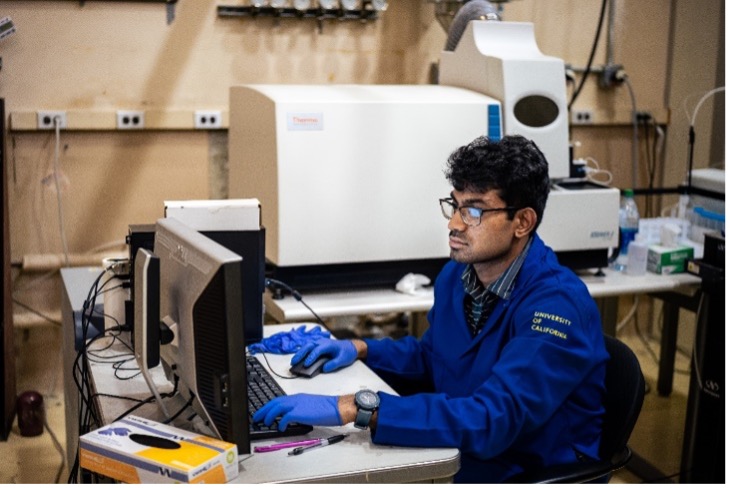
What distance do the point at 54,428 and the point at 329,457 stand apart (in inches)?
82.4

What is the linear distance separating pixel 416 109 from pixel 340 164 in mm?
281

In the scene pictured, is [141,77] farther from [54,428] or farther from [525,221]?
[525,221]

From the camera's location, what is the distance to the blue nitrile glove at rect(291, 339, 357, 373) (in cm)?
186

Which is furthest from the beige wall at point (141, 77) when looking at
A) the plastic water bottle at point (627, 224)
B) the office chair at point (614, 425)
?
the office chair at point (614, 425)

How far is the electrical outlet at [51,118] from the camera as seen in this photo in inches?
128

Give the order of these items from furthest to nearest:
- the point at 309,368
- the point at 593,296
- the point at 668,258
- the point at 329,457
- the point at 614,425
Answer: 1. the point at 668,258
2. the point at 593,296
3. the point at 309,368
4. the point at 614,425
5. the point at 329,457

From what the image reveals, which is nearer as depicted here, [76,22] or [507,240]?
[507,240]

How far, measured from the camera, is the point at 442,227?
8.83 ft

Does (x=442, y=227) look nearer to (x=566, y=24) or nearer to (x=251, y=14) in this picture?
(x=251, y=14)

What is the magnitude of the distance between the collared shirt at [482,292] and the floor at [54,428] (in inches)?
52.4

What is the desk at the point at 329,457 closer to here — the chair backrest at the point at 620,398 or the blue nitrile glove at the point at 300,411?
the blue nitrile glove at the point at 300,411

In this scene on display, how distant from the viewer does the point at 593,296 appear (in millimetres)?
2805

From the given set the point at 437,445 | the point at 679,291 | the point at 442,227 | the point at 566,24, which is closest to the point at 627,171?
the point at 566,24

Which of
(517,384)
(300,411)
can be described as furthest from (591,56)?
(300,411)
